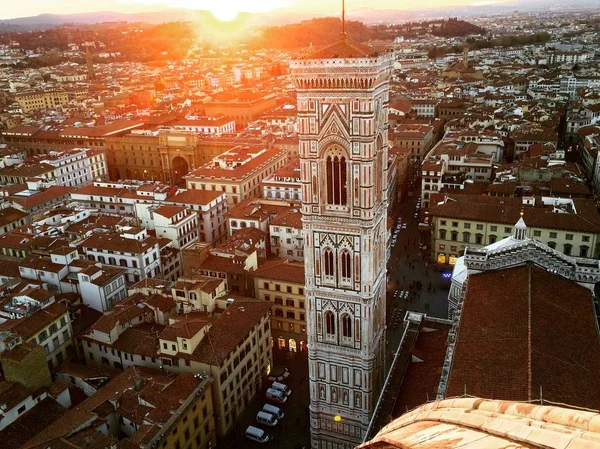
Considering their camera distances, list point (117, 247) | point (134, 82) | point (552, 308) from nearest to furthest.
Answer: point (552, 308), point (117, 247), point (134, 82)

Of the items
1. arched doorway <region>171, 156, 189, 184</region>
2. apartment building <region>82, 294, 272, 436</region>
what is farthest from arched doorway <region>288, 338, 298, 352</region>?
arched doorway <region>171, 156, 189, 184</region>

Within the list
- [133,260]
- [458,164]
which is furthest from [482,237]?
[133,260]

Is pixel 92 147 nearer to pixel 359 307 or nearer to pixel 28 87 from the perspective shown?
pixel 359 307

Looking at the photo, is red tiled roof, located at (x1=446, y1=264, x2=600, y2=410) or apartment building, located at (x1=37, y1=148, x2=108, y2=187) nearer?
red tiled roof, located at (x1=446, y1=264, x2=600, y2=410)

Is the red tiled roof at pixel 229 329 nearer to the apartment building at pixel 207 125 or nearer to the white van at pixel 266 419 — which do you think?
the white van at pixel 266 419

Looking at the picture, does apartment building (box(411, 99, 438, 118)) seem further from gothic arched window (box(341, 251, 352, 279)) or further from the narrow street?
gothic arched window (box(341, 251, 352, 279))

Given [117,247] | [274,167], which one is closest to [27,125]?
[274,167]
